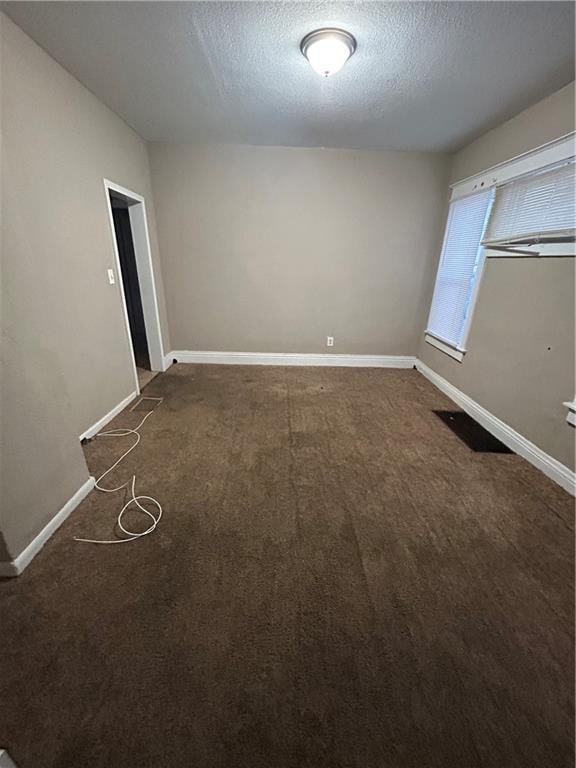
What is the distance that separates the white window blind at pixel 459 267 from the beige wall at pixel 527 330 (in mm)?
203

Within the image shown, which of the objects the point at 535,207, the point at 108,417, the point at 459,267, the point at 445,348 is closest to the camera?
the point at 535,207

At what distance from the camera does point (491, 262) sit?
2838mm

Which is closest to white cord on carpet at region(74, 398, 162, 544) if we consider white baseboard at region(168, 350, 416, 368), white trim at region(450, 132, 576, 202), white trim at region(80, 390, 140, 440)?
white trim at region(80, 390, 140, 440)

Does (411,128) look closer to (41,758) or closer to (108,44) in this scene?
(108,44)

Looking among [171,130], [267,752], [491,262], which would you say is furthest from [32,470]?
[491,262]

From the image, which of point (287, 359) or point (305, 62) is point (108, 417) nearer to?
point (287, 359)

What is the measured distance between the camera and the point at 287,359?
13.9 ft

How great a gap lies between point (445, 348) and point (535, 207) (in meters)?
1.50

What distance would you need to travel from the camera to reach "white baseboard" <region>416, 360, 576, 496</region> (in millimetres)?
2068

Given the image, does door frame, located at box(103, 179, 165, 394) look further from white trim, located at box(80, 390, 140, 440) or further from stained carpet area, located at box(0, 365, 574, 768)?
stained carpet area, located at box(0, 365, 574, 768)

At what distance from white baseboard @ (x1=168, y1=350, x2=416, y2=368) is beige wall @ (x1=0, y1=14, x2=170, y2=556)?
3.84 ft

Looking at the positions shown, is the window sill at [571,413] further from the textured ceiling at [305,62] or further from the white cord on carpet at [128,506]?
the white cord on carpet at [128,506]

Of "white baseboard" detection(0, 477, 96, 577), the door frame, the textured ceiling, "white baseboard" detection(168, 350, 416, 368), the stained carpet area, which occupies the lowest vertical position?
the stained carpet area

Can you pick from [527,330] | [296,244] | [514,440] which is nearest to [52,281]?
[296,244]
